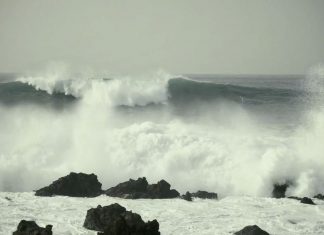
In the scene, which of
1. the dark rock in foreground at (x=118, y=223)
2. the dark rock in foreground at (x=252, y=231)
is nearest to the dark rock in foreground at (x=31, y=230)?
the dark rock in foreground at (x=118, y=223)

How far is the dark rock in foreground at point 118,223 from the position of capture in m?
9.76

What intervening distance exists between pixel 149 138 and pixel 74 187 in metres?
6.83

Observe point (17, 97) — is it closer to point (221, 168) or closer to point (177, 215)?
point (221, 168)

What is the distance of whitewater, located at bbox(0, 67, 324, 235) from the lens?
12898 mm

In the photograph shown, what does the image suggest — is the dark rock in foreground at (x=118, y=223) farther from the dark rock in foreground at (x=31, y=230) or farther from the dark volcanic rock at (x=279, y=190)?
the dark volcanic rock at (x=279, y=190)

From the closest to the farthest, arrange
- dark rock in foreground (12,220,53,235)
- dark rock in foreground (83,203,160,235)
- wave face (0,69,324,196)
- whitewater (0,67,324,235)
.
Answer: dark rock in foreground (12,220,53,235) → dark rock in foreground (83,203,160,235) → whitewater (0,67,324,235) → wave face (0,69,324,196)

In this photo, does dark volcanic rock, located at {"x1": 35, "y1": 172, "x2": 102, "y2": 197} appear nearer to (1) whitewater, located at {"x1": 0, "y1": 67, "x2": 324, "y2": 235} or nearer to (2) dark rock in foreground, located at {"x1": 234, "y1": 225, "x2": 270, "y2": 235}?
(1) whitewater, located at {"x1": 0, "y1": 67, "x2": 324, "y2": 235}

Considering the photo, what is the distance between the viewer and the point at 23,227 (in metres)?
9.90

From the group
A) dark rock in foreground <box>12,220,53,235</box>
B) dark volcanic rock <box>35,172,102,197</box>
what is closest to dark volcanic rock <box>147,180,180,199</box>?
dark volcanic rock <box>35,172,102,197</box>

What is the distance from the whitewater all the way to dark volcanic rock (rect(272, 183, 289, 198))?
0.22 m

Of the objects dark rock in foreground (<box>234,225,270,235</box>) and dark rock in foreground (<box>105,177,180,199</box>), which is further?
dark rock in foreground (<box>105,177,180,199</box>)

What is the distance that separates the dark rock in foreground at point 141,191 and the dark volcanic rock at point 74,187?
20.4 inches

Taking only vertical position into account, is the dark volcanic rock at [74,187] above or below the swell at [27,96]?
below

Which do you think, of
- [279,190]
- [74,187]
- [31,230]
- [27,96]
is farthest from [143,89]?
[31,230]
